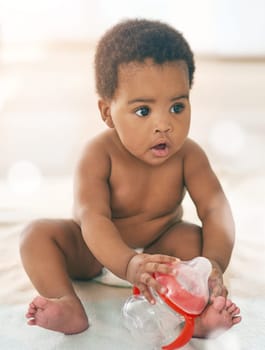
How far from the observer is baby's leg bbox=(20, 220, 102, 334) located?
0.79m

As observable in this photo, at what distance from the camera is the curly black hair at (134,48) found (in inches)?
34.2

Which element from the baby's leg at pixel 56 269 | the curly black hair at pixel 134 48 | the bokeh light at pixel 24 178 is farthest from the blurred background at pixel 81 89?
the curly black hair at pixel 134 48

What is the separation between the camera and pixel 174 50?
34.7 inches

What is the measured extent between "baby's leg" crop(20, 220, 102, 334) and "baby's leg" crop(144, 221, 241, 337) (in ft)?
0.37

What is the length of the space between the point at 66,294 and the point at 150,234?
0.63 ft

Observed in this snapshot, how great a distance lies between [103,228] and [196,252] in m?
0.16

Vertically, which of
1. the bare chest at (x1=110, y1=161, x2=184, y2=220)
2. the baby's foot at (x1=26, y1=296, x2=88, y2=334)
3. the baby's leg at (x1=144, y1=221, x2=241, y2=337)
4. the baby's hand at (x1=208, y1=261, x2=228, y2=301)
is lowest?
the baby's foot at (x1=26, y1=296, x2=88, y2=334)

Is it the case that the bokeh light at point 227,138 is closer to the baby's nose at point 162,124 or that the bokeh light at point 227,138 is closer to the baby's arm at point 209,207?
the baby's arm at point 209,207

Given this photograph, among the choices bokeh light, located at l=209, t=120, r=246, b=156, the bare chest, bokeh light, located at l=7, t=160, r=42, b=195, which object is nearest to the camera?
the bare chest

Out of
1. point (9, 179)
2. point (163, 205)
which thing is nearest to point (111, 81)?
point (163, 205)

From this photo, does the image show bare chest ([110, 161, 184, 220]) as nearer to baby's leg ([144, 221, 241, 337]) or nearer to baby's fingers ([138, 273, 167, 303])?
baby's leg ([144, 221, 241, 337])

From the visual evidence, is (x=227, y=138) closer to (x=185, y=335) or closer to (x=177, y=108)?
(x=177, y=108)

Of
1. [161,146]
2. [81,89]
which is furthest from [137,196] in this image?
[81,89]

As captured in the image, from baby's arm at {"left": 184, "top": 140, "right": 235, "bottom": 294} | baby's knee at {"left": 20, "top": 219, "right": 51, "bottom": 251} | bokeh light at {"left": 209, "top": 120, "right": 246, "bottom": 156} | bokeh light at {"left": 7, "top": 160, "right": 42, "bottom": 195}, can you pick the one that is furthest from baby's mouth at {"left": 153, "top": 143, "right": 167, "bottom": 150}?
bokeh light at {"left": 209, "top": 120, "right": 246, "bottom": 156}
